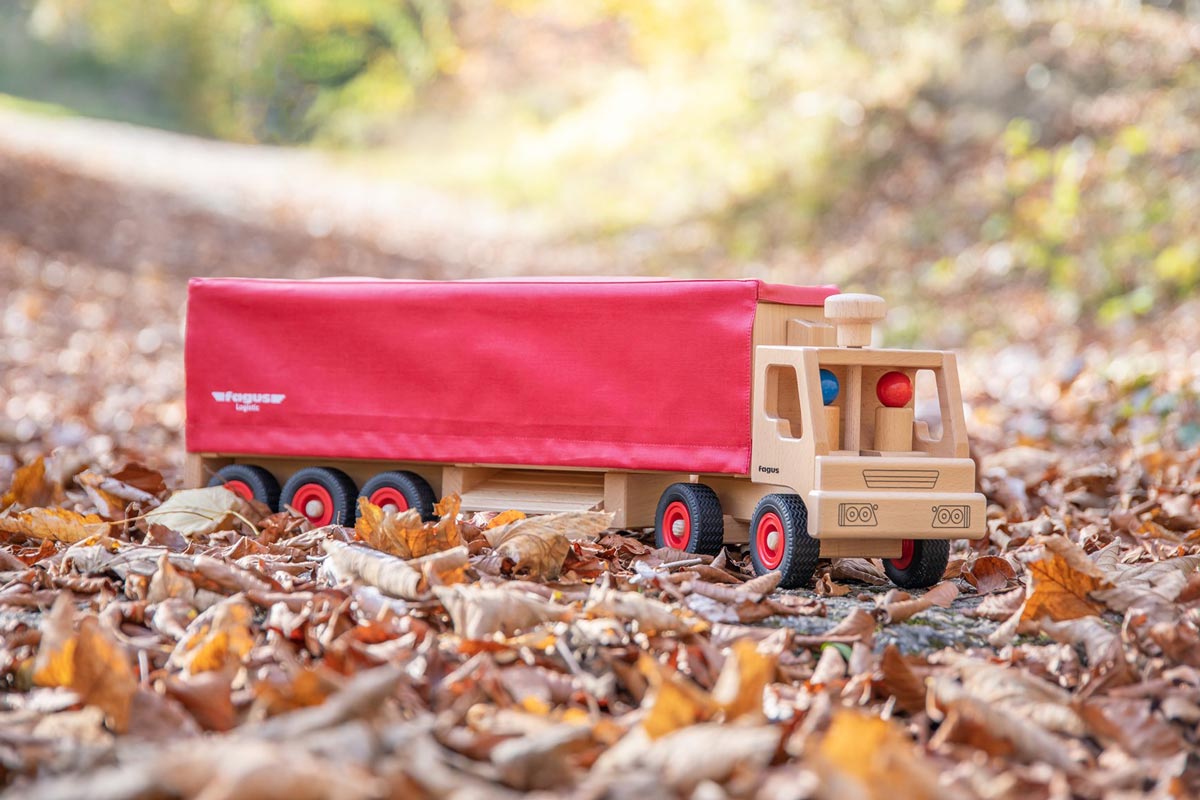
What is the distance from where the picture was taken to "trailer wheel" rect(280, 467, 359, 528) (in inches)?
178

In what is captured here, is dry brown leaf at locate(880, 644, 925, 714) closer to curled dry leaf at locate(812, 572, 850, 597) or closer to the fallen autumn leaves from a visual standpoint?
the fallen autumn leaves

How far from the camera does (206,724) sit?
2.38m

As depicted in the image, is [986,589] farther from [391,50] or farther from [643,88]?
[391,50]

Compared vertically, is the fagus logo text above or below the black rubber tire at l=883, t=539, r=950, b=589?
above

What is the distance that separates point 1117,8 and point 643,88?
40.0ft

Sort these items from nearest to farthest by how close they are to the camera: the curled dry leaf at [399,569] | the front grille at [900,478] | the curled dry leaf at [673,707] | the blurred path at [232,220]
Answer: the curled dry leaf at [673,707], the curled dry leaf at [399,569], the front grille at [900,478], the blurred path at [232,220]

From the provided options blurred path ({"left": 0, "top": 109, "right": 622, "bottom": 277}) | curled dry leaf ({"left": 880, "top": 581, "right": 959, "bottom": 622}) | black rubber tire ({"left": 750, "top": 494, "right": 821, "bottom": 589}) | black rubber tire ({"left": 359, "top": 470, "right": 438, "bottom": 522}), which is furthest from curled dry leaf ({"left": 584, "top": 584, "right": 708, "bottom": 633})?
blurred path ({"left": 0, "top": 109, "right": 622, "bottom": 277})

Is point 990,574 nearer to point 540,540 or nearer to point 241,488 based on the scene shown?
point 540,540

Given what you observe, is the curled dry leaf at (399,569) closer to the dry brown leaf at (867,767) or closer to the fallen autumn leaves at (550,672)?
the fallen autumn leaves at (550,672)

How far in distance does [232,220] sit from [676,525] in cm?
1379

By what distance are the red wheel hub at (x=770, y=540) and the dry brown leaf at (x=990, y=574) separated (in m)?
0.57

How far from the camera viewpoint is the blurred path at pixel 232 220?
14.0 meters

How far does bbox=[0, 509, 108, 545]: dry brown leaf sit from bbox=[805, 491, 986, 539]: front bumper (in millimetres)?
2000

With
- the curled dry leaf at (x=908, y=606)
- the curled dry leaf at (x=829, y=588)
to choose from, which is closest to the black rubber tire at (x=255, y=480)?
the curled dry leaf at (x=829, y=588)
